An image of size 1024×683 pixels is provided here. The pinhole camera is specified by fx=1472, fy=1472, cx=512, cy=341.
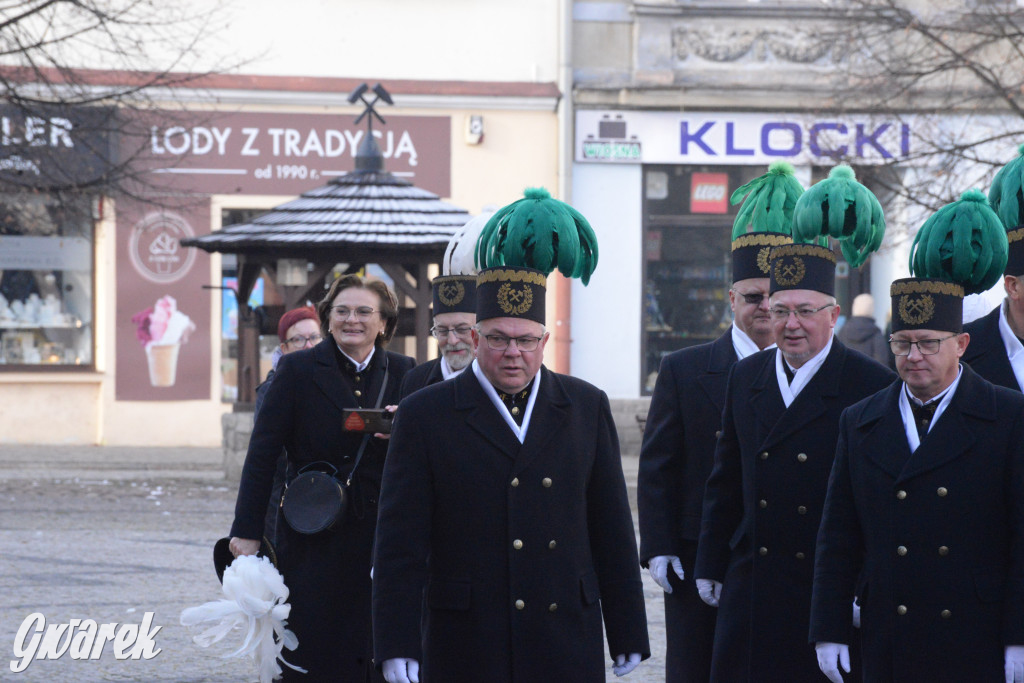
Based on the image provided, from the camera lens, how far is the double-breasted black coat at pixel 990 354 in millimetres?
5191

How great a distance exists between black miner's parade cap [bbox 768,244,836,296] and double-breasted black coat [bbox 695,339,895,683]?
0.85 ft

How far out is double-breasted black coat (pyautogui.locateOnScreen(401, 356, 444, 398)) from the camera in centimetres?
583

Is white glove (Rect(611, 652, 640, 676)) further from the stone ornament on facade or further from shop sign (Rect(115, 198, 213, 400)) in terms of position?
the stone ornament on facade

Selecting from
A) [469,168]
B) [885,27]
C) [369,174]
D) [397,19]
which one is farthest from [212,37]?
[885,27]

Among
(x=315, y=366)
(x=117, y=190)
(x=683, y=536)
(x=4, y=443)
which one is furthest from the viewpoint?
(x=4, y=443)

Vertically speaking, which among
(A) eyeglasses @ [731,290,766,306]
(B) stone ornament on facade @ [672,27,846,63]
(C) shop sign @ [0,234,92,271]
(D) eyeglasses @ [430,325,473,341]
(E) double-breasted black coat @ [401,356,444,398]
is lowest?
(E) double-breasted black coat @ [401,356,444,398]

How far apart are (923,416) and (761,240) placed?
4.84 feet

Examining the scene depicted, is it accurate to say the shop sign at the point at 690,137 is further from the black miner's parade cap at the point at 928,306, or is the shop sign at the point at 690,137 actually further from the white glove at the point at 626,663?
the white glove at the point at 626,663

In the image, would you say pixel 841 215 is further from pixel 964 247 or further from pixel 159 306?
pixel 159 306

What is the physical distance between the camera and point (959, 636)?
4.38m

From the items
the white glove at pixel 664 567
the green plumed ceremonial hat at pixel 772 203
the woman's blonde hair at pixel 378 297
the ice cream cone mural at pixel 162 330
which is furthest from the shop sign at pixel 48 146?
the white glove at pixel 664 567

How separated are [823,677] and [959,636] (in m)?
0.83

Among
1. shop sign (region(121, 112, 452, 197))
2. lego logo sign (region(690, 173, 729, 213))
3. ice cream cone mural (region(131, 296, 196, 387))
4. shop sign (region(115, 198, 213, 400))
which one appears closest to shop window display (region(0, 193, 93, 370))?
shop sign (region(115, 198, 213, 400))

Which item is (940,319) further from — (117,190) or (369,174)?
(117,190)
